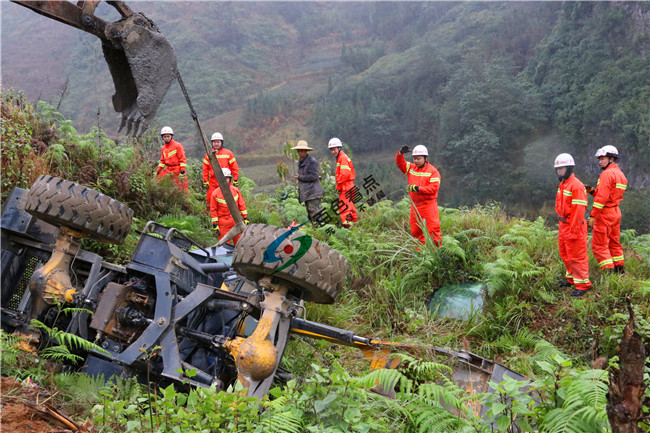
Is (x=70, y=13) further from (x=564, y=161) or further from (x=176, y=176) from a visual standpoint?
(x=176, y=176)

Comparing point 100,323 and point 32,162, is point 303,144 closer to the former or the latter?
point 32,162

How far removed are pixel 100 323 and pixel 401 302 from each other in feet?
13.5

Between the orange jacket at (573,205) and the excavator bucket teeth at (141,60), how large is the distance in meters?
5.46

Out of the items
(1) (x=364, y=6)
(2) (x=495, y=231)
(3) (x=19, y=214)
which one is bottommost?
(3) (x=19, y=214)

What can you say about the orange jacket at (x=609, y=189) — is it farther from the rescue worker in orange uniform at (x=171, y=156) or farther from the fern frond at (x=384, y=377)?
the rescue worker in orange uniform at (x=171, y=156)

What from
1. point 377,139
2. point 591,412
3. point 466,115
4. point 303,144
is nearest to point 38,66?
point 377,139

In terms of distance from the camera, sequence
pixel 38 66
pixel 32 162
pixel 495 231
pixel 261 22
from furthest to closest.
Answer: pixel 261 22 < pixel 38 66 < pixel 495 231 < pixel 32 162

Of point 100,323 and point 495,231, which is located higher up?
point 495,231

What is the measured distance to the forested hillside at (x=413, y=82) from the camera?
2958cm

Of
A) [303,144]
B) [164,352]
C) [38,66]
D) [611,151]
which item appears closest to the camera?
[164,352]

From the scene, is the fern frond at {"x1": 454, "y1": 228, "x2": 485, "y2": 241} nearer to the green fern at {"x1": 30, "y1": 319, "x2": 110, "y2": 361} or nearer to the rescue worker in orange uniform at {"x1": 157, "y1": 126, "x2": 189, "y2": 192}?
the rescue worker in orange uniform at {"x1": 157, "y1": 126, "x2": 189, "y2": 192}

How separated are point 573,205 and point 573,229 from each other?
35 cm

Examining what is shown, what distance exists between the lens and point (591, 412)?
8.30ft

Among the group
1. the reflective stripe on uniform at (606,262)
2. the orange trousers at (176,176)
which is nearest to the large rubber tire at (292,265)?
the reflective stripe on uniform at (606,262)
